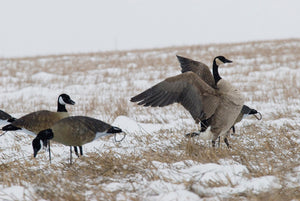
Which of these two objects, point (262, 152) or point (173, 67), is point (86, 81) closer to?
point (173, 67)

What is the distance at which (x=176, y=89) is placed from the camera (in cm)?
459

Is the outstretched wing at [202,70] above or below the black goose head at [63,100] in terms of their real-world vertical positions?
above

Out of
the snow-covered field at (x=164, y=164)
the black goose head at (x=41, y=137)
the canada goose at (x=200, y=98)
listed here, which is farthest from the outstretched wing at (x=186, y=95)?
the black goose head at (x=41, y=137)

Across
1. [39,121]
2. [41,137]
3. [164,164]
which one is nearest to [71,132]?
[41,137]

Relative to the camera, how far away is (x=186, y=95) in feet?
15.2

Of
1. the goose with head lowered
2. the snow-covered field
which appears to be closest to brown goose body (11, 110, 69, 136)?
the goose with head lowered

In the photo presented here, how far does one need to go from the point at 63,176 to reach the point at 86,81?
12581mm

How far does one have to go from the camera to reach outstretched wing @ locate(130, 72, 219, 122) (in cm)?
449

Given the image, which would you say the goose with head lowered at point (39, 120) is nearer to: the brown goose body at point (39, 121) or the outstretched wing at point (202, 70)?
the brown goose body at point (39, 121)

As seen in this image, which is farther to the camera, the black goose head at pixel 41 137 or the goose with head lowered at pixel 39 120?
the goose with head lowered at pixel 39 120

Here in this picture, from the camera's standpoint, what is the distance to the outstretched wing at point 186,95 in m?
4.49

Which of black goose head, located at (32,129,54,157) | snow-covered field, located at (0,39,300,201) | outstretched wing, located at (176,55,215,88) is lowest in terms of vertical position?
snow-covered field, located at (0,39,300,201)

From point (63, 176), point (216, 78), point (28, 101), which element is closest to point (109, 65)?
point (28, 101)

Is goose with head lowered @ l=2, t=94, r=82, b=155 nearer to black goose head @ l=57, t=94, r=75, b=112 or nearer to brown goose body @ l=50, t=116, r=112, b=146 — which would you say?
black goose head @ l=57, t=94, r=75, b=112
